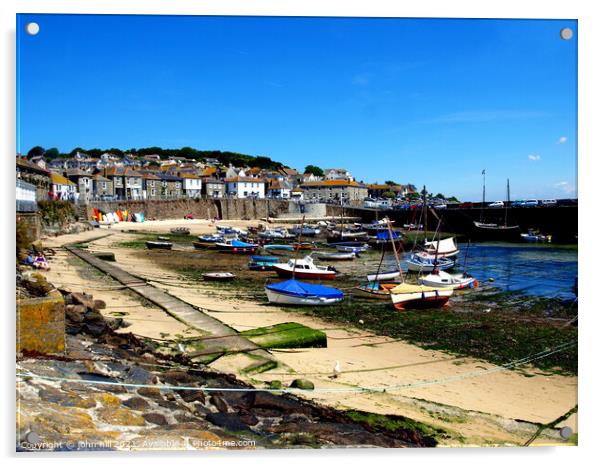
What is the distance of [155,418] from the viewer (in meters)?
4.43

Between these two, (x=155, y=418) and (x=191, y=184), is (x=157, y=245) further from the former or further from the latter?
(x=191, y=184)

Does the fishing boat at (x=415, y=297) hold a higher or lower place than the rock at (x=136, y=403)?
lower

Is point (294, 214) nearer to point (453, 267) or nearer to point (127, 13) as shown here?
point (453, 267)

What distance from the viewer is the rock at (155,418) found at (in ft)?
14.4

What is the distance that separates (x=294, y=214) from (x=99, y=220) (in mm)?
24651

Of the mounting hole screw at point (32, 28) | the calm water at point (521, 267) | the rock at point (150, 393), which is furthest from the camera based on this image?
the calm water at point (521, 267)

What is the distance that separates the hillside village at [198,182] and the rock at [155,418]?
35074 millimetres

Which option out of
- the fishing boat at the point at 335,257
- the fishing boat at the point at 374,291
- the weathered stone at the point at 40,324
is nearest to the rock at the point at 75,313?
the weathered stone at the point at 40,324

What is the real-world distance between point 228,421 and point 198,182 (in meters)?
55.6

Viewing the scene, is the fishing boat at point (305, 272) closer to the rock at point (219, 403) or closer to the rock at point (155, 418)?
the rock at point (219, 403)

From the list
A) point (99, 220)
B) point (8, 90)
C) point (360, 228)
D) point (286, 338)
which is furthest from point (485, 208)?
point (8, 90)

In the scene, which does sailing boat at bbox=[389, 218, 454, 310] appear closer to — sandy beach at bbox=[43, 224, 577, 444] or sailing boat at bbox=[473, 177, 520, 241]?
sandy beach at bbox=[43, 224, 577, 444]

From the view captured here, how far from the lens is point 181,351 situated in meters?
6.38

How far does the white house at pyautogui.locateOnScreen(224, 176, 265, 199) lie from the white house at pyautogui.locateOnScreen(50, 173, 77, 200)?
22.7 meters
